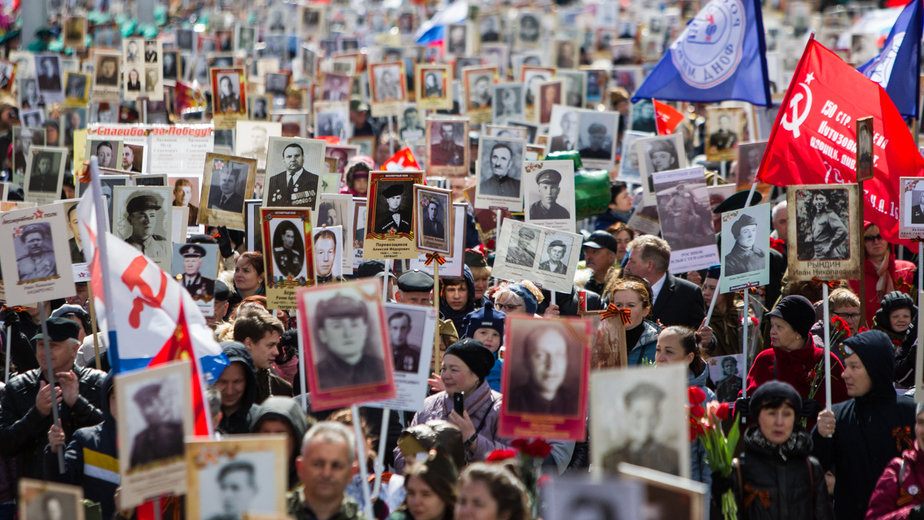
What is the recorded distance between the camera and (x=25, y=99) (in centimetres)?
1644

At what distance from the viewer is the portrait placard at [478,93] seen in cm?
1467

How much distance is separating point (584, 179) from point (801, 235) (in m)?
3.94

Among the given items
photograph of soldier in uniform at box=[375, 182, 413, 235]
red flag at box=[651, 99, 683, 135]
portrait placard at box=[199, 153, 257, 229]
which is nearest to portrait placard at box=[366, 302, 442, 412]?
photograph of soldier in uniform at box=[375, 182, 413, 235]

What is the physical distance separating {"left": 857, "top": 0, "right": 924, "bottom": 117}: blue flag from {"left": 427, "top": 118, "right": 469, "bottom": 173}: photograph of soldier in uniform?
388 centimetres

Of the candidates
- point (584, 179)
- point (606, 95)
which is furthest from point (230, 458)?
point (606, 95)

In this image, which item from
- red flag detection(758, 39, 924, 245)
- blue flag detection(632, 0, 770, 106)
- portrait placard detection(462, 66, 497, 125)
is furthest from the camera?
portrait placard detection(462, 66, 497, 125)

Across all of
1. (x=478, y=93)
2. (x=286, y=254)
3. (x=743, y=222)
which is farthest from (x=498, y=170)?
(x=478, y=93)

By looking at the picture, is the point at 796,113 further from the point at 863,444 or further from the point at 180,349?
the point at 180,349

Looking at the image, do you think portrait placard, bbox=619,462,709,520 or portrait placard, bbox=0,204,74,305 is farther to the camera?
portrait placard, bbox=0,204,74,305

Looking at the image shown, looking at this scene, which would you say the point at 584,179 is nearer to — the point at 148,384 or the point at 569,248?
the point at 569,248

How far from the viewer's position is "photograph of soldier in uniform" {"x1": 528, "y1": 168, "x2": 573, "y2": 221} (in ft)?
27.4

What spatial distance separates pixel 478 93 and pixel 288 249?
8447 millimetres

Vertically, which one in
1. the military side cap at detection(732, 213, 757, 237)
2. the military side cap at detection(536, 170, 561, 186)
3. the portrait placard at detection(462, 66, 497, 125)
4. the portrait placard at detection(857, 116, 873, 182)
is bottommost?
the military side cap at detection(732, 213, 757, 237)

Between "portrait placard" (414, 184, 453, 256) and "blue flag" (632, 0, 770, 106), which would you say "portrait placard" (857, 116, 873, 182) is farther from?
"blue flag" (632, 0, 770, 106)
